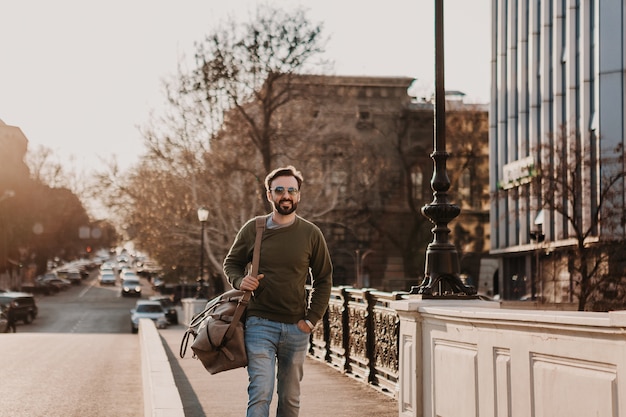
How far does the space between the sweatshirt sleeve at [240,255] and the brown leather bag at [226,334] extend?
10 cm

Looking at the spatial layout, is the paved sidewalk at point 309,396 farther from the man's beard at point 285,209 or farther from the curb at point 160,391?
the man's beard at point 285,209

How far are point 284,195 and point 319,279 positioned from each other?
647mm

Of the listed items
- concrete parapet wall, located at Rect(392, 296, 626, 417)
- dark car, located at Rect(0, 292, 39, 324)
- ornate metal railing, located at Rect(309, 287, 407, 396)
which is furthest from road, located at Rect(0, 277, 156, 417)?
dark car, located at Rect(0, 292, 39, 324)

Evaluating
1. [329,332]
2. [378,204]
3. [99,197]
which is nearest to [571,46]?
[99,197]

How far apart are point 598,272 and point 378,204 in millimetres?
37846

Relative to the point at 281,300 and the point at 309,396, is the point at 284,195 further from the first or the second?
the point at 309,396

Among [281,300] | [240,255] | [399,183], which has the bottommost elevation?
[281,300]

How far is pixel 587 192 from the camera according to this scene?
4722 centimetres

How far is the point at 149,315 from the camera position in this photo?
53500 millimetres

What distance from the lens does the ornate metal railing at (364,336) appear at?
13734mm

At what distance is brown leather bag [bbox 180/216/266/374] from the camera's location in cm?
742

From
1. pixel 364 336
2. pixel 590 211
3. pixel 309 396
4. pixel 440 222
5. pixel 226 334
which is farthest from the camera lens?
pixel 590 211

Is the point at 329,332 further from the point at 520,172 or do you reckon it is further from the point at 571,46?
the point at 520,172

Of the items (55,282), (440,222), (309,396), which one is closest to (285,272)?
(440,222)
